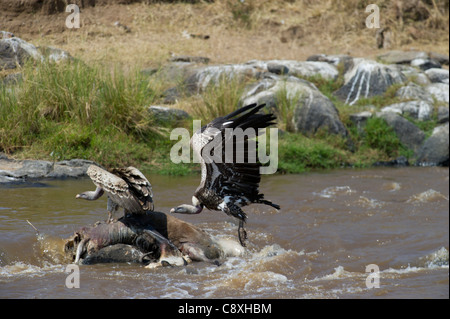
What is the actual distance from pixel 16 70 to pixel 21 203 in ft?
7.10

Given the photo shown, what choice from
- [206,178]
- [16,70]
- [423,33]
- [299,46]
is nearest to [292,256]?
[206,178]

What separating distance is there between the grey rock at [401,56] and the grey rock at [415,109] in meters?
2.62

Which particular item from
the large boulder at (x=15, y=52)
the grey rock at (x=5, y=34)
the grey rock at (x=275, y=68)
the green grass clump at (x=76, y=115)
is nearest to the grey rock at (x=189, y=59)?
the grey rock at (x=275, y=68)

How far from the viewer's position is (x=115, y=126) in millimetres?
8500

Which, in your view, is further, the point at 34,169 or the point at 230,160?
the point at 34,169

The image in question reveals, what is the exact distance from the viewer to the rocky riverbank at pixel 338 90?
33.3 ft

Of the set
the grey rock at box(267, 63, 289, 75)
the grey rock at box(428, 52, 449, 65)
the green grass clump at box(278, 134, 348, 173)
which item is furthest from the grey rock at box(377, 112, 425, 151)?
the grey rock at box(428, 52, 449, 65)

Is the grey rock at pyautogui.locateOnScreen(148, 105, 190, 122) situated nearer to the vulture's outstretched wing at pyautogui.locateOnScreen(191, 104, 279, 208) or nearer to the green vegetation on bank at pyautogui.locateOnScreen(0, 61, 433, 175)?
the green vegetation on bank at pyautogui.locateOnScreen(0, 61, 433, 175)

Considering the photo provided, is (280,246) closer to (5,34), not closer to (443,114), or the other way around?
(5,34)

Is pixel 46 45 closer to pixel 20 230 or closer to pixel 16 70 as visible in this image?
pixel 16 70

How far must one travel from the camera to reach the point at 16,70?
7.57m

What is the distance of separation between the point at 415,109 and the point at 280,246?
6.88 meters

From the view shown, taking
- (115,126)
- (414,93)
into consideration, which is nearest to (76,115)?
(115,126)

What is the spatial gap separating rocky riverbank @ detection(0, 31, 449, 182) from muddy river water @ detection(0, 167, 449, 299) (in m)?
1.86
